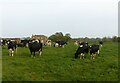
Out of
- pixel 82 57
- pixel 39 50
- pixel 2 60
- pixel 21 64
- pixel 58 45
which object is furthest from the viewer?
pixel 58 45

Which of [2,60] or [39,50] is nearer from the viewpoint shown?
[2,60]

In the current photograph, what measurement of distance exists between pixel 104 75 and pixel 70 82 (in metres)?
Result: 3.15

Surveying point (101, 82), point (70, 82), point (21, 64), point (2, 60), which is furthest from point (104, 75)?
point (2, 60)

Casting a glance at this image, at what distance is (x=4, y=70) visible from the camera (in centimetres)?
2227

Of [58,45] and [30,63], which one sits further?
[58,45]

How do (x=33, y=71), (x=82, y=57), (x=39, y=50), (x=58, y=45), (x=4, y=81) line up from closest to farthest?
(x=4, y=81) → (x=33, y=71) → (x=82, y=57) → (x=39, y=50) → (x=58, y=45)

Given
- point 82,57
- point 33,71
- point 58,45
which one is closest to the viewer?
point 33,71

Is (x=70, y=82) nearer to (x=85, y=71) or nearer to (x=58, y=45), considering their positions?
(x=85, y=71)

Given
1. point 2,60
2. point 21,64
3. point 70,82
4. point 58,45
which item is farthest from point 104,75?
point 58,45

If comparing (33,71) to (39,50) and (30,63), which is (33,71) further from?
(39,50)

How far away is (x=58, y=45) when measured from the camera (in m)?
49.6

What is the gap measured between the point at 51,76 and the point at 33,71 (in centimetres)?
200

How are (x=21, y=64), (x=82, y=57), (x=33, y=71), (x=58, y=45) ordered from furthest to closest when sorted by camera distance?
(x=58, y=45) → (x=82, y=57) → (x=21, y=64) → (x=33, y=71)

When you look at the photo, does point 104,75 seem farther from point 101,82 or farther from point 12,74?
point 12,74
